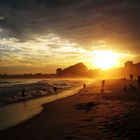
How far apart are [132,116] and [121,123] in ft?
6.82

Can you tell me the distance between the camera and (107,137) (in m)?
11.7

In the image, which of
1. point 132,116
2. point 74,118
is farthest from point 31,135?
point 132,116

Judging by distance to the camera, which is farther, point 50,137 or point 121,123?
point 121,123

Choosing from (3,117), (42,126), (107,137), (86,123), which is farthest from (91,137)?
(3,117)

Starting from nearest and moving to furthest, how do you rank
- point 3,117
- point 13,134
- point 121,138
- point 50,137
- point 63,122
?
point 121,138
point 50,137
point 13,134
point 63,122
point 3,117

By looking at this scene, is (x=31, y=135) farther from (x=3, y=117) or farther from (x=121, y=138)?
(x=3, y=117)

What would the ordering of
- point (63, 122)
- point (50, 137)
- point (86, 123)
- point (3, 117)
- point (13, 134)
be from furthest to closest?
1. point (3, 117)
2. point (63, 122)
3. point (86, 123)
4. point (13, 134)
5. point (50, 137)

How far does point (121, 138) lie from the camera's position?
11.3m

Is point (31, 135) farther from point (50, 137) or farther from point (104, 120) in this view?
point (104, 120)

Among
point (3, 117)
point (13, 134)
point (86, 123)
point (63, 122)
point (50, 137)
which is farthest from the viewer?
point (3, 117)

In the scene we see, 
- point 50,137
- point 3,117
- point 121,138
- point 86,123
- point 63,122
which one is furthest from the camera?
point 3,117

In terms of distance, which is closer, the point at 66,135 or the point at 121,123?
the point at 66,135

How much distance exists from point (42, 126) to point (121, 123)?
483 centimetres

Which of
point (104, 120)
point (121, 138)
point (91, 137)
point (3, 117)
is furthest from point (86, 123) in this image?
point (3, 117)
